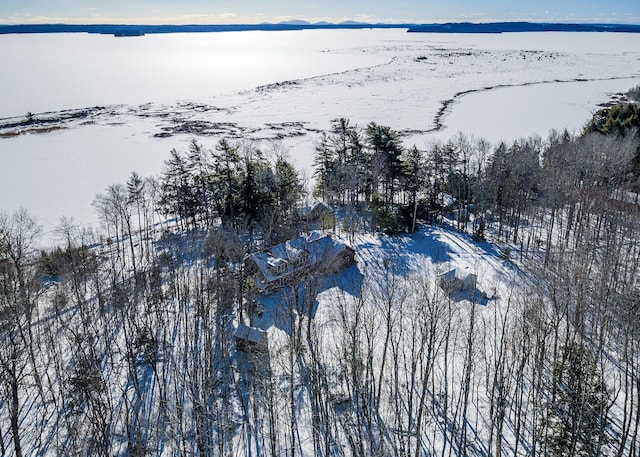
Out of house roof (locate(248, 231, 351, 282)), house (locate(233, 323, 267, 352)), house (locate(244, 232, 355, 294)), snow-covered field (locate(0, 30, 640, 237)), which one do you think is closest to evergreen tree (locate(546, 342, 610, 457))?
house (locate(233, 323, 267, 352))

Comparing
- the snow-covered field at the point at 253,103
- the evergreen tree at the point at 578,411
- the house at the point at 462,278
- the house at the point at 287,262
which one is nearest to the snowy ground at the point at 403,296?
the house at the point at 462,278

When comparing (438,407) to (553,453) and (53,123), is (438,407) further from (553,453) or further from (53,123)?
(53,123)

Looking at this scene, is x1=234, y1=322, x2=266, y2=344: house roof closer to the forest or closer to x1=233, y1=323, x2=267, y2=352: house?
x1=233, y1=323, x2=267, y2=352: house

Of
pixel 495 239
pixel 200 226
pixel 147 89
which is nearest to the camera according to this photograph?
pixel 495 239

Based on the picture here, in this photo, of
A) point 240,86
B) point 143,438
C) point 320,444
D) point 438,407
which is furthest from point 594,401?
point 240,86

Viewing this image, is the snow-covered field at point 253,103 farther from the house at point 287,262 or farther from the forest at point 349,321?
the house at point 287,262

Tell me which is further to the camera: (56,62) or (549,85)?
(56,62)
